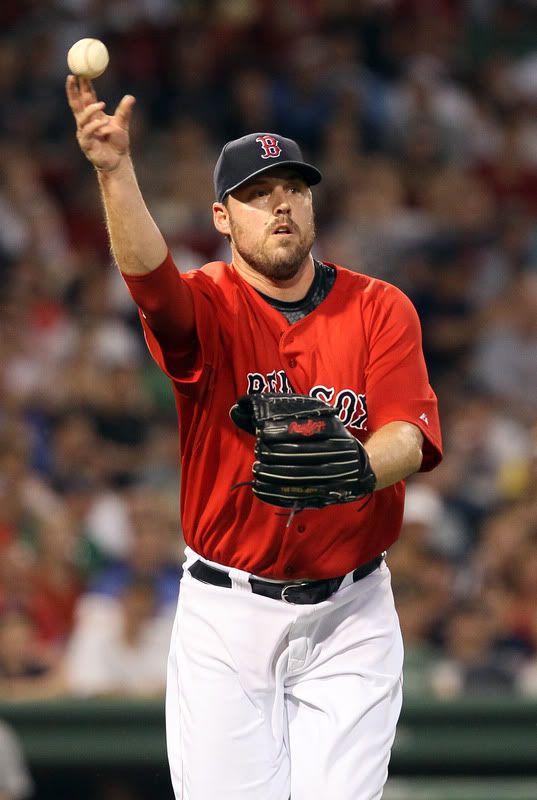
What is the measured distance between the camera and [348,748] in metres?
3.31

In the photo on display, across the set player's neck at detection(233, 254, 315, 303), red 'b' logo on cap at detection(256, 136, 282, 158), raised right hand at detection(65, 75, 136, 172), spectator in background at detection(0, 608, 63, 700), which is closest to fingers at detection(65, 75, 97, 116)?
raised right hand at detection(65, 75, 136, 172)

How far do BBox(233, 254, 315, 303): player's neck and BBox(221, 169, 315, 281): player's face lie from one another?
0.03m

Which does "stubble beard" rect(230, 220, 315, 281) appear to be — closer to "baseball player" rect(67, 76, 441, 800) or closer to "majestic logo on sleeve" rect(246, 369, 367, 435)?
"baseball player" rect(67, 76, 441, 800)

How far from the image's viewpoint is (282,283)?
11.6 ft

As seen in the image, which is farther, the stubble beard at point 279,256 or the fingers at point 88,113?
the stubble beard at point 279,256

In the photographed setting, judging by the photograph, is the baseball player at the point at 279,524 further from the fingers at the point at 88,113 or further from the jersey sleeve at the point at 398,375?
the fingers at the point at 88,113

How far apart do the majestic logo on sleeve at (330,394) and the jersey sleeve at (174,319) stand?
5.8 inches

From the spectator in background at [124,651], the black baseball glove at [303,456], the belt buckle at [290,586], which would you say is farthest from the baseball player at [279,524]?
the spectator in background at [124,651]

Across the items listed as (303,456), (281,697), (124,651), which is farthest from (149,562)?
(303,456)

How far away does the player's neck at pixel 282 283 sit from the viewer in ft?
11.6

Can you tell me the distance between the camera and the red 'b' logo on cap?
342 cm

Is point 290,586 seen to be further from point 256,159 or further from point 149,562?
point 149,562

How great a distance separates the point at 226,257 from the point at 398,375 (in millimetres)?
4983

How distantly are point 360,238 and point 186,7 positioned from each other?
105 inches
